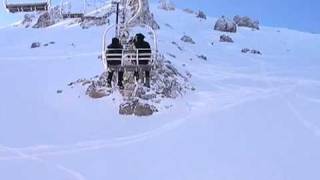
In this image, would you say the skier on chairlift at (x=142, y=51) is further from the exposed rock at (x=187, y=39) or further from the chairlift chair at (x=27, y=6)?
the exposed rock at (x=187, y=39)

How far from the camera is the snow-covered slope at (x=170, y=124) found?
1474cm

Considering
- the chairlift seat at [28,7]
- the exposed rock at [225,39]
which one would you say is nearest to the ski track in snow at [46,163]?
the chairlift seat at [28,7]

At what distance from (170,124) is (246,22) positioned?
2403cm

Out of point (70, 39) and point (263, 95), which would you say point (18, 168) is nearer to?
point (263, 95)

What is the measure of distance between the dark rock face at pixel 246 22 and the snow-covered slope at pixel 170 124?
11.7 metres

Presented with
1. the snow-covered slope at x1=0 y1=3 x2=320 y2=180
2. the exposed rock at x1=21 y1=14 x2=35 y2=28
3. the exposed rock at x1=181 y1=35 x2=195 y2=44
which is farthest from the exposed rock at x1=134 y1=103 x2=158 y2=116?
the exposed rock at x1=21 y1=14 x2=35 y2=28

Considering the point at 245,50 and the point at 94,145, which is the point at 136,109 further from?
the point at 245,50

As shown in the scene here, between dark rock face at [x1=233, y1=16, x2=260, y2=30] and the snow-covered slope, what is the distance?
11719 mm

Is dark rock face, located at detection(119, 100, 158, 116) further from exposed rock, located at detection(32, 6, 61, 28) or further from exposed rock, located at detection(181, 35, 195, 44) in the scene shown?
exposed rock, located at detection(32, 6, 61, 28)

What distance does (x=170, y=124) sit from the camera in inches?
713

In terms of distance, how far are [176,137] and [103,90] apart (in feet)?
13.5

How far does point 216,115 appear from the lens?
1859 cm

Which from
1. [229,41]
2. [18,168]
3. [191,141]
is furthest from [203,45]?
[18,168]

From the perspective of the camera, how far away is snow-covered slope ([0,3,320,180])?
14.7m
